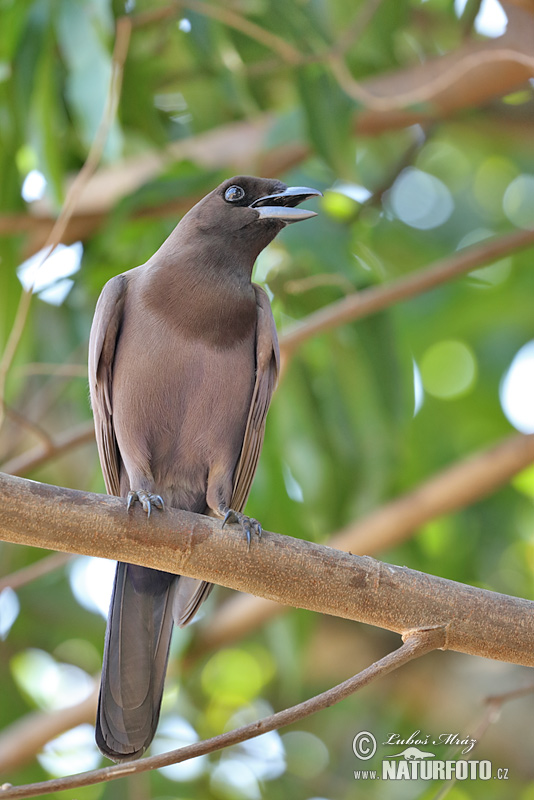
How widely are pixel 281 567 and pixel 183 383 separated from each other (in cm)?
121

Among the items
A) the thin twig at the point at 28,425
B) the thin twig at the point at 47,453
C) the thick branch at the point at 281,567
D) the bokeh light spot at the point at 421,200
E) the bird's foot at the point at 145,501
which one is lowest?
the thick branch at the point at 281,567

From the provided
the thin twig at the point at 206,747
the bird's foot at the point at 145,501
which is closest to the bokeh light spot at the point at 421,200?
the bird's foot at the point at 145,501

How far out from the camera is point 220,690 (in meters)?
7.21

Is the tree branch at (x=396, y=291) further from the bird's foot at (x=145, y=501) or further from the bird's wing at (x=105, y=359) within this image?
the bird's foot at (x=145, y=501)

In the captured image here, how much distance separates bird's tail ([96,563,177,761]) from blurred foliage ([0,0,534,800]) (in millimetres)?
867

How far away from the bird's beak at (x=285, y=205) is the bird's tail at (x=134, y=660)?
151cm

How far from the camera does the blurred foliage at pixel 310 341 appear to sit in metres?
4.73

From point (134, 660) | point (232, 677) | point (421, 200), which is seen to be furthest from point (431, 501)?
point (421, 200)

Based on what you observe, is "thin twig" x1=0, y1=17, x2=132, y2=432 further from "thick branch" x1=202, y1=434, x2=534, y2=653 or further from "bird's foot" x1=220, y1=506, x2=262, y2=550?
"thick branch" x1=202, y1=434, x2=534, y2=653

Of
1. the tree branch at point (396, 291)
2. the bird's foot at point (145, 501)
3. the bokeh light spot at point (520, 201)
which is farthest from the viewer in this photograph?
the bokeh light spot at point (520, 201)

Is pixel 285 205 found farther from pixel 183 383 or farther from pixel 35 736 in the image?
pixel 35 736

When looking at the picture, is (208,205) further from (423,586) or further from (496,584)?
(496,584)

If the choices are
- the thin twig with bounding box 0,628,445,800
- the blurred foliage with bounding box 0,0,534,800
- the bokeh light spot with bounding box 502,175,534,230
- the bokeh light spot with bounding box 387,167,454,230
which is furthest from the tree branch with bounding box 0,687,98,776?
the bokeh light spot with bounding box 502,175,534,230

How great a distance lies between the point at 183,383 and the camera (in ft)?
12.3
